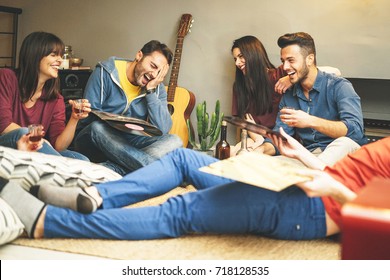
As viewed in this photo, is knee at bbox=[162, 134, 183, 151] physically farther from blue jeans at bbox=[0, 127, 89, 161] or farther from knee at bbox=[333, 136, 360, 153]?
knee at bbox=[333, 136, 360, 153]

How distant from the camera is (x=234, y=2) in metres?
4.57

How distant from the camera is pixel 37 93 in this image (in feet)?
9.79

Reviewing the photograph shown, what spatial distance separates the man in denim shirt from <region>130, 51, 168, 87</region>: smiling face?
785 mm

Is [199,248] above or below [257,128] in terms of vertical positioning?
below

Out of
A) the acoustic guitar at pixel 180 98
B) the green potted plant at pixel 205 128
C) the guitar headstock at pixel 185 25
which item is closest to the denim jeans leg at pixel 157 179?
the green potted plant at pixel 205 128

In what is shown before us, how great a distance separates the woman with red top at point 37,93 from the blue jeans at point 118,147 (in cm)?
20

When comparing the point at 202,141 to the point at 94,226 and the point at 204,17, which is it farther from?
the point at 94,226

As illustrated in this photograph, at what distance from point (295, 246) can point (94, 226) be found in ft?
2.46

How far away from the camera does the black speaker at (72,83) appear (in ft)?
15.4

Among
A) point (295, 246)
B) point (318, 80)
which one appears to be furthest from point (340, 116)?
point (295, 246)

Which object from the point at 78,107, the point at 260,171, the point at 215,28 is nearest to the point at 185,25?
the point at 215,28

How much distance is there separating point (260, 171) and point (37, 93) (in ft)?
5.64

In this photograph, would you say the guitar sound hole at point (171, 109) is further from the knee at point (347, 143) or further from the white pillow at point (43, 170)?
the white pillow at point (43, 170)

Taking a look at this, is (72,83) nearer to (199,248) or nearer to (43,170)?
(43,170)
